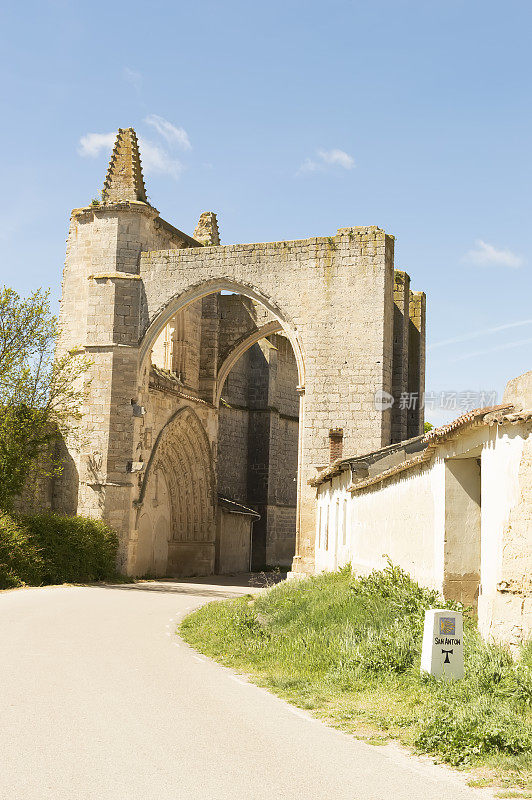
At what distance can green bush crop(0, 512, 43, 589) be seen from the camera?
56.4 feet

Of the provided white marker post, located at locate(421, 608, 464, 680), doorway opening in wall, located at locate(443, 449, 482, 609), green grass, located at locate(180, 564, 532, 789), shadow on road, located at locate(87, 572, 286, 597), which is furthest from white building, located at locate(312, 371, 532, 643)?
shadow on road, located at locate(87, 572, 286, 597)

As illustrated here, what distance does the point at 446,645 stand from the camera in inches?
250

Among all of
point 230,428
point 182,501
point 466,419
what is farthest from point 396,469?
point 230,428

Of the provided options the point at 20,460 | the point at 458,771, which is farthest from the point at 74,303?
the point at 458,771

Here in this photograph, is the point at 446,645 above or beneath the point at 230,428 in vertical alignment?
beneath

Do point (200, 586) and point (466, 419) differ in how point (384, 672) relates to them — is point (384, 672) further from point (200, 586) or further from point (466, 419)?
point (200, 586)

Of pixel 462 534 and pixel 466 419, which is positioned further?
pixel 462 534

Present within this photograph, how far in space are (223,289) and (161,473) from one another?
6.09 meters

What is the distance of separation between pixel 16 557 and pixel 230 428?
45.3 feet

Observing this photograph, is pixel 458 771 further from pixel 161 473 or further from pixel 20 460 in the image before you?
pixel 161 473

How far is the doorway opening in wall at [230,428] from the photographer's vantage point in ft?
85.8

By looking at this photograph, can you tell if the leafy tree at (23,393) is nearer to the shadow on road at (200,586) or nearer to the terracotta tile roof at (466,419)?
the shadow on road at (200,586)

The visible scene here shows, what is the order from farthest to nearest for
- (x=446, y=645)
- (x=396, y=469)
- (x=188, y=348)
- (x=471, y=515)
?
(x=188, y=348), (x=396, y=469), (x=471, y=515), (x=446, y=645)

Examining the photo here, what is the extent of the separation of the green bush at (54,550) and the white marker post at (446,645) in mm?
12352
